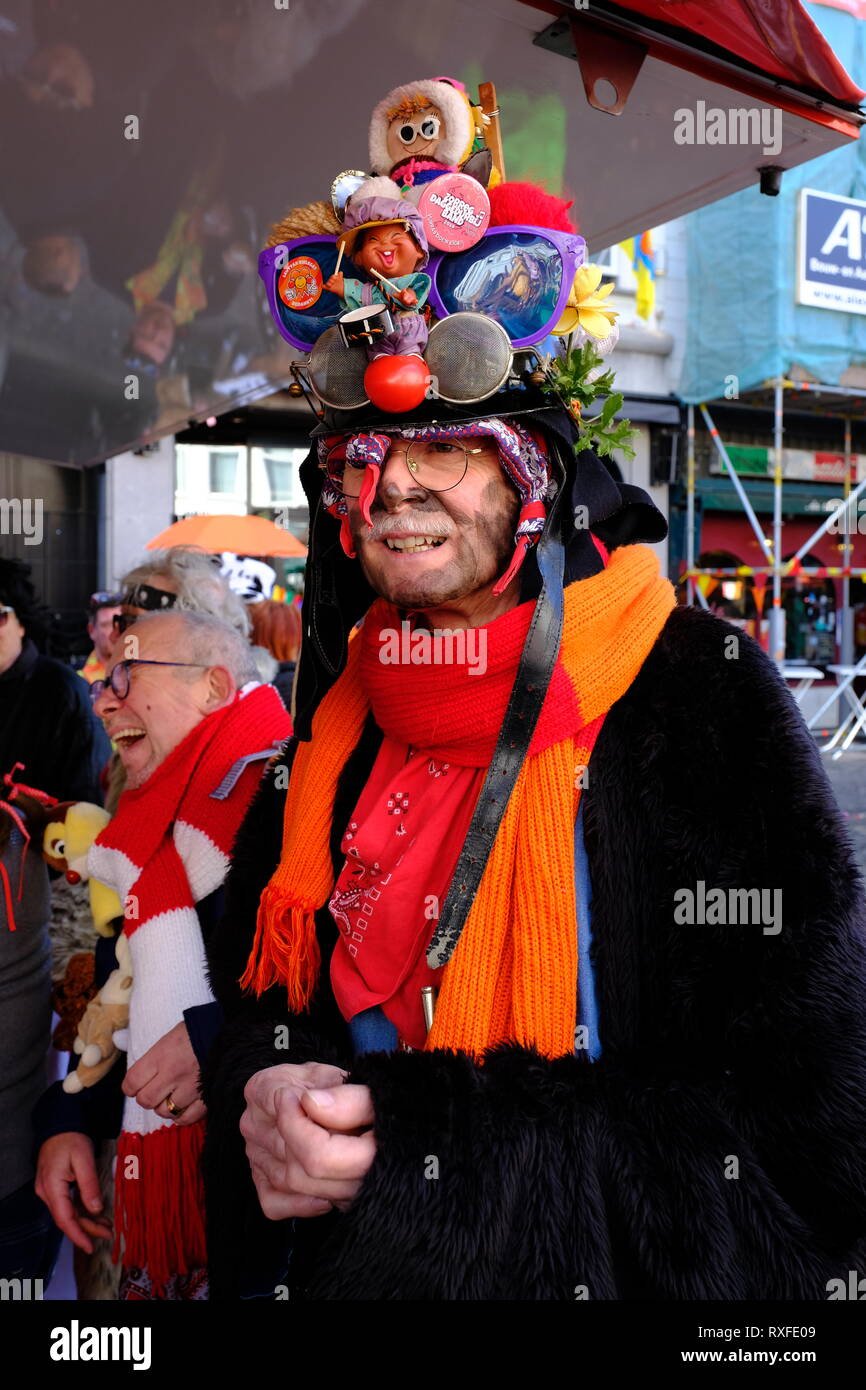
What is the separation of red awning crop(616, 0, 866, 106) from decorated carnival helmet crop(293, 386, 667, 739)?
604 millimetres

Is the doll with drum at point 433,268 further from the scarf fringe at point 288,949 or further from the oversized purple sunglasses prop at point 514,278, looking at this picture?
the scarf fringe at point 288,949

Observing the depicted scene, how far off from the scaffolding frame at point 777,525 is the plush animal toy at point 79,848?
26.7 ft

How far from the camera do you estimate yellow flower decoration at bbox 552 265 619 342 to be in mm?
1529

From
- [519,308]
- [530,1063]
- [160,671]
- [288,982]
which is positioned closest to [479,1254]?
[530,1063]

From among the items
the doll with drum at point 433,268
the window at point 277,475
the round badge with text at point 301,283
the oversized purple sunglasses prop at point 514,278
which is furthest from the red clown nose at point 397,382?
→ the window at point 277,475

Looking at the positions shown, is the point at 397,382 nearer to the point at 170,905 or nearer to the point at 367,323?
the point at 367,323

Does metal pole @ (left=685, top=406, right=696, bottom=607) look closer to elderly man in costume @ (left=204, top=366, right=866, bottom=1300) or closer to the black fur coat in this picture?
elderly man in costume @ (left=204, top=366, right=866, bottom=1300)

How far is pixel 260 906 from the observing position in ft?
5.20

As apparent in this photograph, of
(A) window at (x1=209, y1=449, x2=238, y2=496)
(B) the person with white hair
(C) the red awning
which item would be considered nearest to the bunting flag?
(A) window at (x1=209, y1=449, x2=238, y2=496)

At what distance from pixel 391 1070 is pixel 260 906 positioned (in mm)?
442

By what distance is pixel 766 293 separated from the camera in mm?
10922

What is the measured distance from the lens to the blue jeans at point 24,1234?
2.20 meters

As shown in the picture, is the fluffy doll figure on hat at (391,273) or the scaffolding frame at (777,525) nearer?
the fluffy doll figure on hat at (391,273)

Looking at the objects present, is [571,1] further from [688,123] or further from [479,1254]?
[479,1254]
